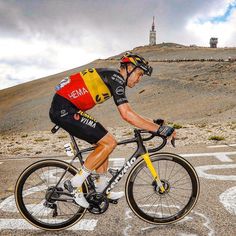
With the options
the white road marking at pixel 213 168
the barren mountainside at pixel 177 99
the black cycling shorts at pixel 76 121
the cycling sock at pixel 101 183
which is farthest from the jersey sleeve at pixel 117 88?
the barren mountainside at pixel 177 99

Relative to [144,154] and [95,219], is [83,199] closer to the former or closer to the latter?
[95,219]

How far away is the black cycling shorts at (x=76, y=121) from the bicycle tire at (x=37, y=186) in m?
0.51

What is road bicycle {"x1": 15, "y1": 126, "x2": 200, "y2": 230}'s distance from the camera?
13.6 ft

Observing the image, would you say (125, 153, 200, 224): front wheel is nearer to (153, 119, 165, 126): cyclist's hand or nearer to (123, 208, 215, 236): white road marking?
(123, 208, 215, 236): white road marking

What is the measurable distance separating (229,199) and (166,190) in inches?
58.4

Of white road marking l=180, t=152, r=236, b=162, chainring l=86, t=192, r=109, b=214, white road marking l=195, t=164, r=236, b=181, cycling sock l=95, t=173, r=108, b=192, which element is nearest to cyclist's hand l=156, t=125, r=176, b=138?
cycling sock l=95, t=173, r=108, b=192

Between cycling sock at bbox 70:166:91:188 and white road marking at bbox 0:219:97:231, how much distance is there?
2.26 feet

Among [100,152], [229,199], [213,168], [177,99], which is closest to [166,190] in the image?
[100,152]

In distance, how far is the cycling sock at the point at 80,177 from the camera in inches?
159

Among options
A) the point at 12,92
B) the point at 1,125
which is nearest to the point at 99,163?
the point at 1,125

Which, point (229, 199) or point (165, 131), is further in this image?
point (229, 199)

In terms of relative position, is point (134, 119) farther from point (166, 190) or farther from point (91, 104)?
point (166, 190)

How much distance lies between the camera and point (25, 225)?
4488 millimetres

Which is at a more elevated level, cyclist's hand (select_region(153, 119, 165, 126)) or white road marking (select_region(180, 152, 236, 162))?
cyclist's hand (select_region(153, 119, 165, 126))
